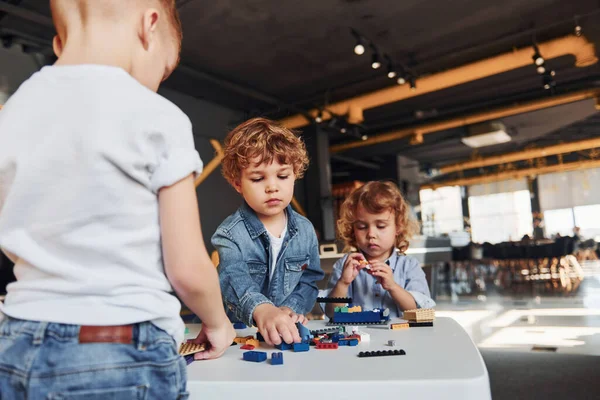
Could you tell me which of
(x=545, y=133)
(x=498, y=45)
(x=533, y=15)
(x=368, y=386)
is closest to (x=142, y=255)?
(x=368, y=386)

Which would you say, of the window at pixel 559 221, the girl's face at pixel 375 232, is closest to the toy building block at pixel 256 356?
the girl's face at pixel 375 232

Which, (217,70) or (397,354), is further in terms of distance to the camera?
(217,70)

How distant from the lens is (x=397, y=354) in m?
0.61

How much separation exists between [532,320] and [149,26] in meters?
4.41

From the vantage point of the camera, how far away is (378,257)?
147cm

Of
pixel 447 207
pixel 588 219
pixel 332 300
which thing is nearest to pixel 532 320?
pixel 332 300

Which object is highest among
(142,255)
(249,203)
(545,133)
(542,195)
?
(545,133)

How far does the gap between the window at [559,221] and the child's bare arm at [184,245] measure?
45.3 ft

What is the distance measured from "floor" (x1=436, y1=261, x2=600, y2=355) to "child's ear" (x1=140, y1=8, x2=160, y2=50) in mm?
3172

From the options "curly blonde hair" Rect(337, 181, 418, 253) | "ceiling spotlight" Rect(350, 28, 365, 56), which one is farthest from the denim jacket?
"ceiling spotlight" Rect(350, 28, 365, 56)

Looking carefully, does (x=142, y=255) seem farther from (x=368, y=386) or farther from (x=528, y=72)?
(x=528, y=72)

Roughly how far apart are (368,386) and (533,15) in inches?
214

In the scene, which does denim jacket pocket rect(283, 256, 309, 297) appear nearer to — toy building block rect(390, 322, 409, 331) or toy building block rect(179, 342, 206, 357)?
toy building block rect(390, 322, 409, 331)

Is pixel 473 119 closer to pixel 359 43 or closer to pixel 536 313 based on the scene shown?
pixel 359 43
